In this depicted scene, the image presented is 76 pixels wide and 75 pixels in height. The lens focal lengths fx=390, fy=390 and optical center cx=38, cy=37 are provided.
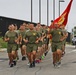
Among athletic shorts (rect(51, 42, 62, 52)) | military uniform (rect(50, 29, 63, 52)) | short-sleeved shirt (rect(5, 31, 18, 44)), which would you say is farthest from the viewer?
short-sleeved shirt (rect(5, 31, 18, 44))

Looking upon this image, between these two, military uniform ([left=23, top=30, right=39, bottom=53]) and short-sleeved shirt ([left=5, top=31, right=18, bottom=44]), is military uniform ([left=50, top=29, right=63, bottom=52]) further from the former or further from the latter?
short-sleeved shirt ([left=5, top=31, right=18, bottom=44])

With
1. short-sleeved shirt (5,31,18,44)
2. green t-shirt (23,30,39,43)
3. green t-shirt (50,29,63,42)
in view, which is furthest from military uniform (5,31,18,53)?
green t-shirt (50,29,63,42)

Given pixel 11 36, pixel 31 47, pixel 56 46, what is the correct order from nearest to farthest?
pixel 56 46, pixel 31 47, pixel 11 36

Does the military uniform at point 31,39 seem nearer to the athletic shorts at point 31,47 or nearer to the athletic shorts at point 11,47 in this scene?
the athletic shorts at point 31,47

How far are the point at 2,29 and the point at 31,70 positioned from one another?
894 inches

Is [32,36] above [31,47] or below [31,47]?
above

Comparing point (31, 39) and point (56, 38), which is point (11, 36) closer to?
point (31, 39)

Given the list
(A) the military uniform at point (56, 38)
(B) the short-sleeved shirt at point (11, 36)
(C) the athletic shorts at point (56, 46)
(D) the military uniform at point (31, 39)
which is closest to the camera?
(C) the athletic shorts at point (56, 46)

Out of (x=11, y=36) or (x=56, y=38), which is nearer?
(x=56, y=38)

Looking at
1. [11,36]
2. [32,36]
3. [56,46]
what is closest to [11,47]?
[11,36]

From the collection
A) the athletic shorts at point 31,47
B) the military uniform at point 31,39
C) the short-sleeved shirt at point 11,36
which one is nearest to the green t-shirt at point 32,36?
the military uniform at point 31,39

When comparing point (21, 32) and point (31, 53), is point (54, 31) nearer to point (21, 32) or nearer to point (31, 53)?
point (31, 53)

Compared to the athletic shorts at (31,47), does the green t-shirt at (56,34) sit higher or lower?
higher

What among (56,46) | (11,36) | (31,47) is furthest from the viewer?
(11,36)
